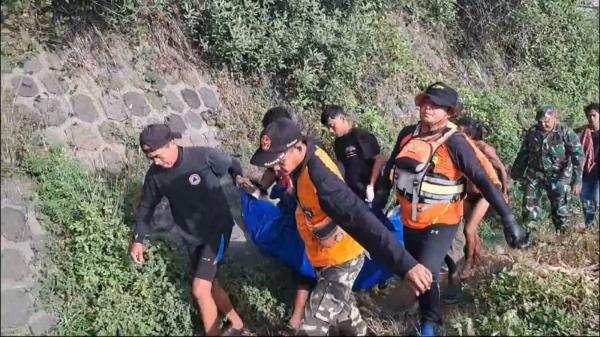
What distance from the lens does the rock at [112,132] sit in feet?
20.0

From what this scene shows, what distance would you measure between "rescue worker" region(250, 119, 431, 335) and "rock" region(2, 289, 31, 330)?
2.01m

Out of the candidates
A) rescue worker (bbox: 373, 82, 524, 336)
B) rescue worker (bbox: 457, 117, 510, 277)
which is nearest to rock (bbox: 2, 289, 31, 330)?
rescue worker (bbox: 373, 82, 524, 336)

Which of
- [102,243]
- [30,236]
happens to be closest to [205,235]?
[102,243]

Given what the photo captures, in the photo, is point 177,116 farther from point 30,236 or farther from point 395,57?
point 395,57

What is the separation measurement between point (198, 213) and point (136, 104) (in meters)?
2.46

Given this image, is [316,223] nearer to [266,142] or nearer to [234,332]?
[266,142]

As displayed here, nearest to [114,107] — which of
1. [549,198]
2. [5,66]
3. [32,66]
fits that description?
[32,66]

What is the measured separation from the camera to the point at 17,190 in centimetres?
493

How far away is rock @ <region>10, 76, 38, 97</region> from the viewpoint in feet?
18.5

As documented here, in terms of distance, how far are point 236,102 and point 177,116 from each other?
3.03 feet

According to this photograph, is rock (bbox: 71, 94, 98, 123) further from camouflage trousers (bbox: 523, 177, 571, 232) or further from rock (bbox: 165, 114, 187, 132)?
camouflage trousers (bbox: 523, 177, 571, 232)

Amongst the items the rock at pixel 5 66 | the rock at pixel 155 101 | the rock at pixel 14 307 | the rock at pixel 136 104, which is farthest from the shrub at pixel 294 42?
the rock at pixel 14 307

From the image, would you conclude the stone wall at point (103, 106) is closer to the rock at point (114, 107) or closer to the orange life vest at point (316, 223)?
the rock at point (114, 107)

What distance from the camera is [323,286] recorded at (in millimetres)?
3959
